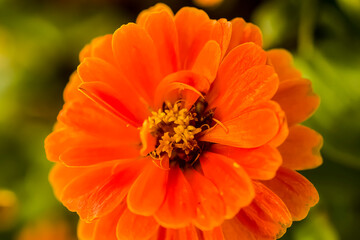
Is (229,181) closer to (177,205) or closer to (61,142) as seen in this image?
(177,205)

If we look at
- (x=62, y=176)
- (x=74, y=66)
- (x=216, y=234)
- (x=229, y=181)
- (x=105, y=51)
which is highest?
(x=105, y=51)

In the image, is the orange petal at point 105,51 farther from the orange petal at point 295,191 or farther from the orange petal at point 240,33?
the orange petal at point 295,191

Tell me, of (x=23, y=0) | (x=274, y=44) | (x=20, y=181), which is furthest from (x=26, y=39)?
(x=274, y=44)

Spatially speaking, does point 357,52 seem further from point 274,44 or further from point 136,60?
point 136,60

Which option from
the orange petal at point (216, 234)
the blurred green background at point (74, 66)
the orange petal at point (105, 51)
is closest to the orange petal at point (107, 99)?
the orange petal at point (105, 51)

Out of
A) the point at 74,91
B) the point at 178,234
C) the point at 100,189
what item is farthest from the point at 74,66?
the point at 178,234

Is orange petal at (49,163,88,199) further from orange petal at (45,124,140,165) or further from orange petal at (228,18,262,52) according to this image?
orange petal at (228,18,262,52)

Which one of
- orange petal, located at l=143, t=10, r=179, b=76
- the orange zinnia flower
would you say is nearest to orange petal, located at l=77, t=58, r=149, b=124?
the orange zinnia flower

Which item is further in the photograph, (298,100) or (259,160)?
(298,100)
